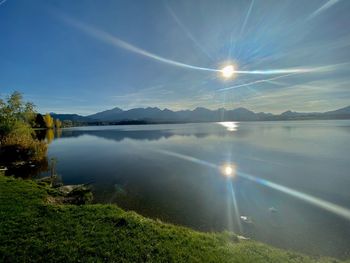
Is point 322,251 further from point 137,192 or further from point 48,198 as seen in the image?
point 48,198

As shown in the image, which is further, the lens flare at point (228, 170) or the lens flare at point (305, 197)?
the lens flare at point (228, 170)

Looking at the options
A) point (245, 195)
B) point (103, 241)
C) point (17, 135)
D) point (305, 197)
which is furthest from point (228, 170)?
point (17, 135)

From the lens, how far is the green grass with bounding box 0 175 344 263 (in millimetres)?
7200

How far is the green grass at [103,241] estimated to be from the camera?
7.20m

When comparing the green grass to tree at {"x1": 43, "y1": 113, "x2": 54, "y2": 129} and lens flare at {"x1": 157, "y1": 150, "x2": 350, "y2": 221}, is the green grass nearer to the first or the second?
lens flare at {"x1": 157, "y1": 150, "x2": 350, "y2": 221}

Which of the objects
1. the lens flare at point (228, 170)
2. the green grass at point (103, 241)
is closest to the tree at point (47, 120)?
the lens flare at point (228, 170)

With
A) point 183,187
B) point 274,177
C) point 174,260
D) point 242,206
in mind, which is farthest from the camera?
point 274,177

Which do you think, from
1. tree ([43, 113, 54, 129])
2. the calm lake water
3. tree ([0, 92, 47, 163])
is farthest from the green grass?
tree ([43, 113, 54, 129])

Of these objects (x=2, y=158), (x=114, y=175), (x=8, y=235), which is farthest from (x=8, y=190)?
(x=2, y=158)

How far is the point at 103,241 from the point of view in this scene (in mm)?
8000

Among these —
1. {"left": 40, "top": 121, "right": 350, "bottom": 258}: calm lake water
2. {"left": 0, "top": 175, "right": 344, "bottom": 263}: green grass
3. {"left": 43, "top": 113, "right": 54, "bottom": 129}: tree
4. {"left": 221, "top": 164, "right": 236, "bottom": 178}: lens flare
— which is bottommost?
{"left": 221, "top": 164, "right": 236, "bottom": 178}: lens flare

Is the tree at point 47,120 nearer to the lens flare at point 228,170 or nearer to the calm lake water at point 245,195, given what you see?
the calm lake water at point 245,195

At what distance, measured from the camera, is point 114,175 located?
79.5 ft

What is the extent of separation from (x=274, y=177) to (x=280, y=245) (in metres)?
14.8
